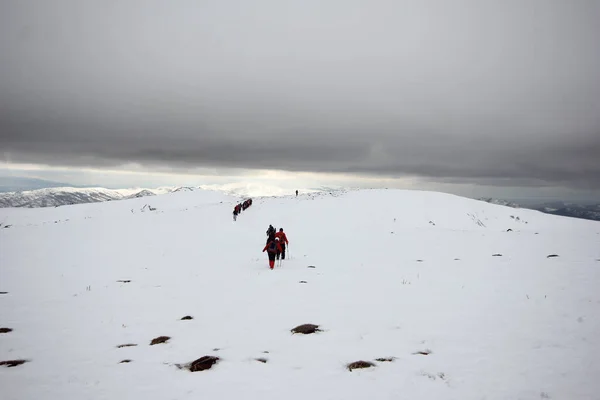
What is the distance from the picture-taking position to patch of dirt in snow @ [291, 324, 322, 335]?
8672mm

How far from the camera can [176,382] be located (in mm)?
6164

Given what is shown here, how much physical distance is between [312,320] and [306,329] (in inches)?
33.6

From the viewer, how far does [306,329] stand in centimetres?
877

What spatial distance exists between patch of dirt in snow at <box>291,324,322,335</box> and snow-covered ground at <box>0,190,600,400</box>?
37 centimetres

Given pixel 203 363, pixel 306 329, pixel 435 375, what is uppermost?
pixel 435 375

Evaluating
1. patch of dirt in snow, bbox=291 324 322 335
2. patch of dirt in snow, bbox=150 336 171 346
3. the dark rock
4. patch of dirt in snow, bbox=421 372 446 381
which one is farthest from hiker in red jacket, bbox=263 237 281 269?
patch of dirt in snow, bbox=421 372 446 381

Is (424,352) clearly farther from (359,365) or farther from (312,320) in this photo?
(312,320)

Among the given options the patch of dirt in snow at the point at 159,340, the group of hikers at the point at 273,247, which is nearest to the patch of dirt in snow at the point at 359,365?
the patch of dirt in snow at the point at 159,340

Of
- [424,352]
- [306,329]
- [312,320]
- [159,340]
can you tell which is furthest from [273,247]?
[424,352]

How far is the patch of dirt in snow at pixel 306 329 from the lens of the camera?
8672 millimetres

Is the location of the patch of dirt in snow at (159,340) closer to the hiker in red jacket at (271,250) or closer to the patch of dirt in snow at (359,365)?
the patch of dirt in snow at (359,365)

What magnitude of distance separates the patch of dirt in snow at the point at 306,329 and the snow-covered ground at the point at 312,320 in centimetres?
37

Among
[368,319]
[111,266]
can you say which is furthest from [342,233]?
[368,319]

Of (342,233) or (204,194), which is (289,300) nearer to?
(342,233)
